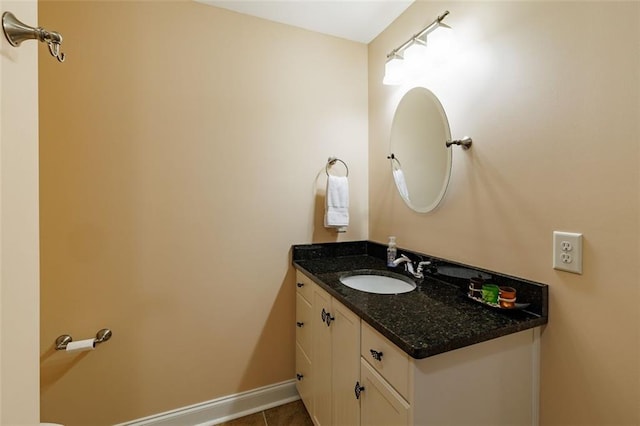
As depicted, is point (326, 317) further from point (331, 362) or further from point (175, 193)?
point (175, 193)

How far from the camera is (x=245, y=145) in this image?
1595 millimetres

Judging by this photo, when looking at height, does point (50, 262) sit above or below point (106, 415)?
above

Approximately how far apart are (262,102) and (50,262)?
131 centimetres

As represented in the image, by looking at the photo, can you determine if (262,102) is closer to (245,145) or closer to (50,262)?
(245,145)

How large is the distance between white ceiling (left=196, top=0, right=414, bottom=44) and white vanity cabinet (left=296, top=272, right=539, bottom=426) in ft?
5.15

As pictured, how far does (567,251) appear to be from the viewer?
865mm

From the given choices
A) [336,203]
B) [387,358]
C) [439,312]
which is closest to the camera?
[387,358]

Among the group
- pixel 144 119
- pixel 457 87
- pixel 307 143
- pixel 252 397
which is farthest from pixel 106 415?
pixel 457 87

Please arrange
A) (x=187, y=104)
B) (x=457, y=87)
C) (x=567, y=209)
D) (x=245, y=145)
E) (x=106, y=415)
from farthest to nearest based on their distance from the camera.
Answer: (x=245, y=145) < (x=187, y=104) < (x=106, y=415) < (x=457, y=87) < (x=567, y=209)

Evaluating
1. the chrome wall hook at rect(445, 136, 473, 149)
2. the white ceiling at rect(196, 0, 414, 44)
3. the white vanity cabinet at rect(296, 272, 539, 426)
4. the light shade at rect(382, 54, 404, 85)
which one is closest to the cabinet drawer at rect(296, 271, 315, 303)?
the white vanity cabinet at rect(296, 272, 539, 426)

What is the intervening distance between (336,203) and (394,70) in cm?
81

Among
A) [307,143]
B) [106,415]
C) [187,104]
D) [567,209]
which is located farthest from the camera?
[307,143]

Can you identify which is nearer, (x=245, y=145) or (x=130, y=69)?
(x=130, y=69)

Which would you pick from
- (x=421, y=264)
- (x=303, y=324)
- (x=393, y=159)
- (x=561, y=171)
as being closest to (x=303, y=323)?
(x=303, y=324)
